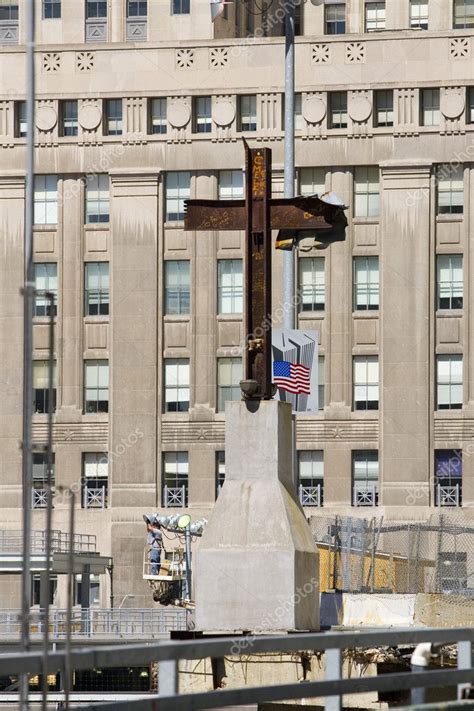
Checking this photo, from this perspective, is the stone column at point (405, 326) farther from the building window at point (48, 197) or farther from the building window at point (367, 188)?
the building window at point (48, 197)

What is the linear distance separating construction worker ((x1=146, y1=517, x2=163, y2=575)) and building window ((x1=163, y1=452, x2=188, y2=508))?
568 cm

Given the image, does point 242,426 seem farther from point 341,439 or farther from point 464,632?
Answer: point 341,439

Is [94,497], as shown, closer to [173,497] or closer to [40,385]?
[173,497]

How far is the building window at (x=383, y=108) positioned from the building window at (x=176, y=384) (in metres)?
11.7

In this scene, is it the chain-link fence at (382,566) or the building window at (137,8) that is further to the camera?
the building window at (137,8)

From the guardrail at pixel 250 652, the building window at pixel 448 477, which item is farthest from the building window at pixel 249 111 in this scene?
the guardrail at pixel 250 652

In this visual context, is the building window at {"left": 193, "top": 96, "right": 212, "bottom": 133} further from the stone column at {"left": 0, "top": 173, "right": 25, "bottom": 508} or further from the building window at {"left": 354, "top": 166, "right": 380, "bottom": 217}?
the stone column at {"left": 0, "top": 173, "right": 25, "bottom": 508}

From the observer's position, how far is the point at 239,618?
26.0 meters

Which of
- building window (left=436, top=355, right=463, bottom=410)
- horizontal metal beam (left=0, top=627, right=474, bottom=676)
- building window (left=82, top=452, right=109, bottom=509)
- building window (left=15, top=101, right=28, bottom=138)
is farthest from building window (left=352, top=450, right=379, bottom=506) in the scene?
horizontal metal beam (left=0, top=627, right=474, bottom=676)

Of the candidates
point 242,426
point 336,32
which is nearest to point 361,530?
point 242,426

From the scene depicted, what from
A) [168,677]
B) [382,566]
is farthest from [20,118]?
[168,677]

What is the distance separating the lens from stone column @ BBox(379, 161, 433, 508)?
227 ft

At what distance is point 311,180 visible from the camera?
2820 inches

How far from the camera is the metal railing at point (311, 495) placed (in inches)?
2739
